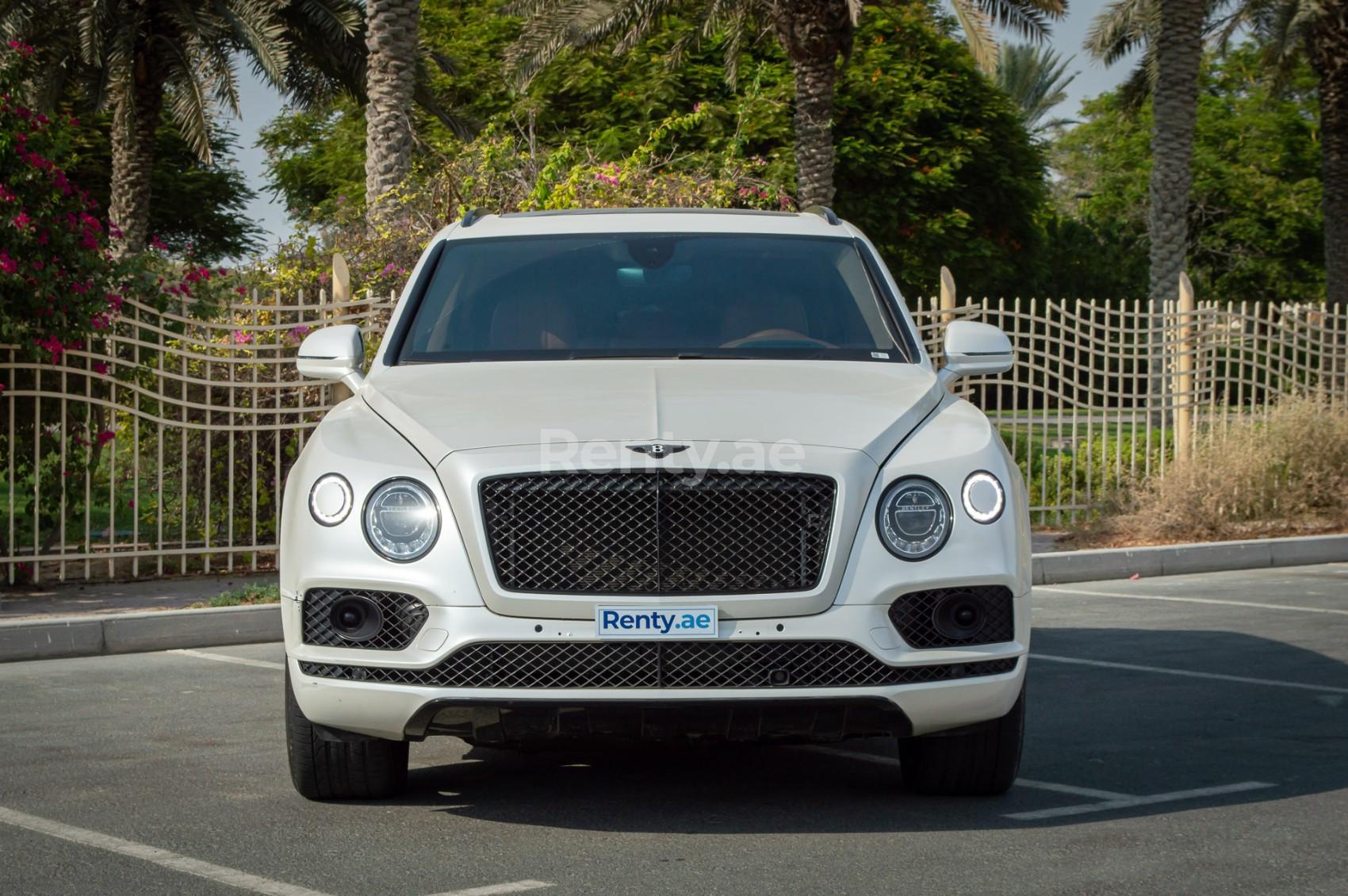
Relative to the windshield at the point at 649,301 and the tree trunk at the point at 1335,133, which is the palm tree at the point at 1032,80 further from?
the windshield at the point at 649,301

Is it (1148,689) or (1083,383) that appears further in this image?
(1083,383)

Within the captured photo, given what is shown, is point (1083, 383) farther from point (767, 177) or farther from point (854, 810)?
point (767, 177)

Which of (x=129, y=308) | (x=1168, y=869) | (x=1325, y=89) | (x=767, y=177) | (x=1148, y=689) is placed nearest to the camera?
(x=1168, y=869)

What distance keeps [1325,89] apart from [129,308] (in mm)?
23995

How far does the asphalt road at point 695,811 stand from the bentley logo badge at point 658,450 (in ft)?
3.59

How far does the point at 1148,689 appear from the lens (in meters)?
7.34

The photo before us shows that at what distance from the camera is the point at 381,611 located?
455cm

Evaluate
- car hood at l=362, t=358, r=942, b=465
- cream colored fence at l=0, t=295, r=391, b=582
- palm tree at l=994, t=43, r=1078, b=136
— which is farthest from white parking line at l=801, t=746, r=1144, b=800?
palm tree at l=994, t=43, r=1078, b=136

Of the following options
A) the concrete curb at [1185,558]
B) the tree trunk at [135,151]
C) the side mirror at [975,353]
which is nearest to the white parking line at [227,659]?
the side mirror at [975,353]

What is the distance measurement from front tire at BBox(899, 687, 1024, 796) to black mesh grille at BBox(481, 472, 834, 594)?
0.89 meters

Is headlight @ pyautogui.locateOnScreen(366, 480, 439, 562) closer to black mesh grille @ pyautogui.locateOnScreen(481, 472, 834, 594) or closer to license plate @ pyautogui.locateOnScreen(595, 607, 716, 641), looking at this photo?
black mesh grille @ pyautogui.locateOnScreen(481, 472, 834, 594)

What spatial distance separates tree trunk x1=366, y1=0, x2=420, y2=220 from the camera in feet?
56.4

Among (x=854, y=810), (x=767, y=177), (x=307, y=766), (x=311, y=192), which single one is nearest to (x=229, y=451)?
(x=307, y=766)

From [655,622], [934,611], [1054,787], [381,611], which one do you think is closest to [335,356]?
[381,611]
